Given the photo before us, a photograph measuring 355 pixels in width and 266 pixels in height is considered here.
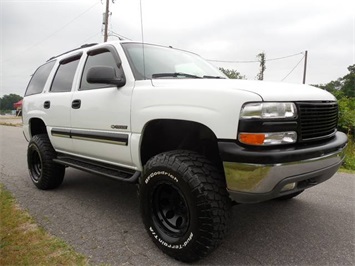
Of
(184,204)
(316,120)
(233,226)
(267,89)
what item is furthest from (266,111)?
(233,226)

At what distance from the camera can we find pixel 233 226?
304 cm

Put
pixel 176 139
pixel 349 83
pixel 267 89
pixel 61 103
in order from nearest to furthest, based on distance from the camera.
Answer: pixel 267 89 → pixel 176 139 → pixel 61 103 → pixel 349 83

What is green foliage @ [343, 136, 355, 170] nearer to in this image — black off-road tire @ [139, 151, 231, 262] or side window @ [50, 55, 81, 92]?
black off-road tire @ [139, 151, 231, 262]

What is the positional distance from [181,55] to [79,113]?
4.64 ft

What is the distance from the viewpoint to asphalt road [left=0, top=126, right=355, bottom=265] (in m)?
2.46

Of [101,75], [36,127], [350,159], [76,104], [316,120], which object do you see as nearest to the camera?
[316,120]

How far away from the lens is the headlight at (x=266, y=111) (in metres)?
2.02

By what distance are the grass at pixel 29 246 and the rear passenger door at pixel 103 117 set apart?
3.09 ft

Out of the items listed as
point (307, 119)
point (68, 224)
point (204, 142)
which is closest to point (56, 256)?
point (68, 224)

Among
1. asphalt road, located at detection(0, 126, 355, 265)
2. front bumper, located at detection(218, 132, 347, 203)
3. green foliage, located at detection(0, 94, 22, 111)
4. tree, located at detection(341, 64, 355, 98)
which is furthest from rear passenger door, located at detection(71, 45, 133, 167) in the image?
green foliage, located at detection(0, 94, 22, 111)

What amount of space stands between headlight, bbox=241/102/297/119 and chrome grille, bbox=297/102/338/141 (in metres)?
0.13

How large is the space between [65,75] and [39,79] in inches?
40.4

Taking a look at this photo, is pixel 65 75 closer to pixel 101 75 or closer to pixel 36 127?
pixel 36 127

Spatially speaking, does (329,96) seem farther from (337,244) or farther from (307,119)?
(337,244)
